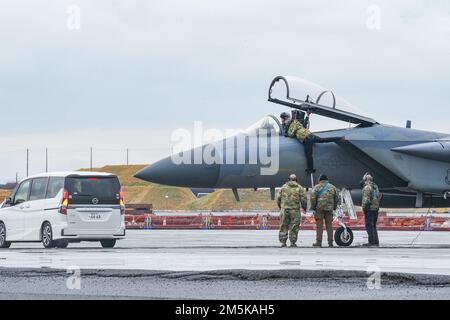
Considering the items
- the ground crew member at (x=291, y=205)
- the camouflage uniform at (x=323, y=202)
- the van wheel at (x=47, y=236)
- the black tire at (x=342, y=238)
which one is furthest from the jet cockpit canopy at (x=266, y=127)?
the van wheel at (x=47, y=236)

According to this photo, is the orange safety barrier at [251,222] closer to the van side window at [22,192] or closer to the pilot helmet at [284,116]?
the pilot helmet at [284,116]

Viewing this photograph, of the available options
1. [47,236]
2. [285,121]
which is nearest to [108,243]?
[47,236]

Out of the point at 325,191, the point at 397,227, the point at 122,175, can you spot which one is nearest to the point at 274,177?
the point at 325,191

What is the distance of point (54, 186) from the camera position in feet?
75.0

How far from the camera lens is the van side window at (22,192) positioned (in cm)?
2365

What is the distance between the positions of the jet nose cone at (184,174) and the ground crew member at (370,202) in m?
3.20

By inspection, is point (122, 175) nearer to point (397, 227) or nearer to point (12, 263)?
point (397, 227)

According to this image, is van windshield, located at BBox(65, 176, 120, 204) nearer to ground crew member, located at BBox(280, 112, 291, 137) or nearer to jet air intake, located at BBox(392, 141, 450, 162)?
ground crew member, located at BBox(280, 112, 291, 137)

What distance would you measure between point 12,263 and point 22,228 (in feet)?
26.5

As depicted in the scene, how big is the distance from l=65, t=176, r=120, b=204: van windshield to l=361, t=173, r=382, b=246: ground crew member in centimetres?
543

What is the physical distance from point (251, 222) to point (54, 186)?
23.8 m

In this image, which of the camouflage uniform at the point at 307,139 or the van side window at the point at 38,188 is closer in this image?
the camouflage uniform at the point at 307,139

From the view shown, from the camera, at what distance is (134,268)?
13.5 metres

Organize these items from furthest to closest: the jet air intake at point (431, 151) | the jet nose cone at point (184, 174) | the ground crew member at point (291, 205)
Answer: the jet air intake at point (431, 151), the ground crew member at point (291, 205), the jet nose cone at point (184, 174)
